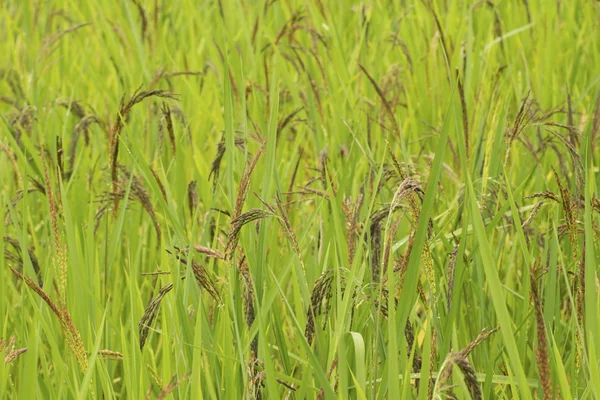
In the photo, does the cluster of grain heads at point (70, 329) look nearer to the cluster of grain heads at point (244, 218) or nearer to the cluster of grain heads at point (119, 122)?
the cluster of grain heads at point (244, 218)

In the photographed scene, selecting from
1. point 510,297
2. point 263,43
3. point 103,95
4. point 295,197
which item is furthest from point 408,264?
point 263,43

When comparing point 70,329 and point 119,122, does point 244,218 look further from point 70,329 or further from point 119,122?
point 119,122

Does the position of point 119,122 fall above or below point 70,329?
above

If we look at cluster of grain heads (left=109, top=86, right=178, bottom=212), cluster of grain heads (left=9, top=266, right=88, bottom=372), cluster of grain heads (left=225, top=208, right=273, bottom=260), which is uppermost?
cluster of grain heads (left=109, top=86, right=178, bottom=212)

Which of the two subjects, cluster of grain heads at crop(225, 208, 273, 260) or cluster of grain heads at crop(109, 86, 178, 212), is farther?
cluster of grain heads at crop(109, 86, 178, 212)

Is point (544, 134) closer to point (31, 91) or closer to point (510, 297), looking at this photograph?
point (510, 297)

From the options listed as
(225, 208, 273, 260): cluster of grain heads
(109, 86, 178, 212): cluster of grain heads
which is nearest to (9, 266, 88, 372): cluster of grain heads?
(225, 208, 273, 260): cluster of grain heads

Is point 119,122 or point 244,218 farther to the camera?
point 119,122

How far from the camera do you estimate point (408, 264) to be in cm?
106

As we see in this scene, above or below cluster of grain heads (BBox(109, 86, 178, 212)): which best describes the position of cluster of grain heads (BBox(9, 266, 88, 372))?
below

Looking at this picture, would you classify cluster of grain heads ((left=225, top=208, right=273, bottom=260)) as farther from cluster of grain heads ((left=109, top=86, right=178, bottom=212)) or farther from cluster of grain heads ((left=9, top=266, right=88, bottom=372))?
cluster of grain heads ((left=109, top=86, right=178, bottom=212))

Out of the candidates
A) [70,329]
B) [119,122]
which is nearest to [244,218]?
[70,329]

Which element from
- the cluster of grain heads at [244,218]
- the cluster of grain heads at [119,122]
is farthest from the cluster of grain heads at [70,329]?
the cluster of grain heads at [119,122]

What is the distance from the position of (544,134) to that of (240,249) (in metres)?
1.24
